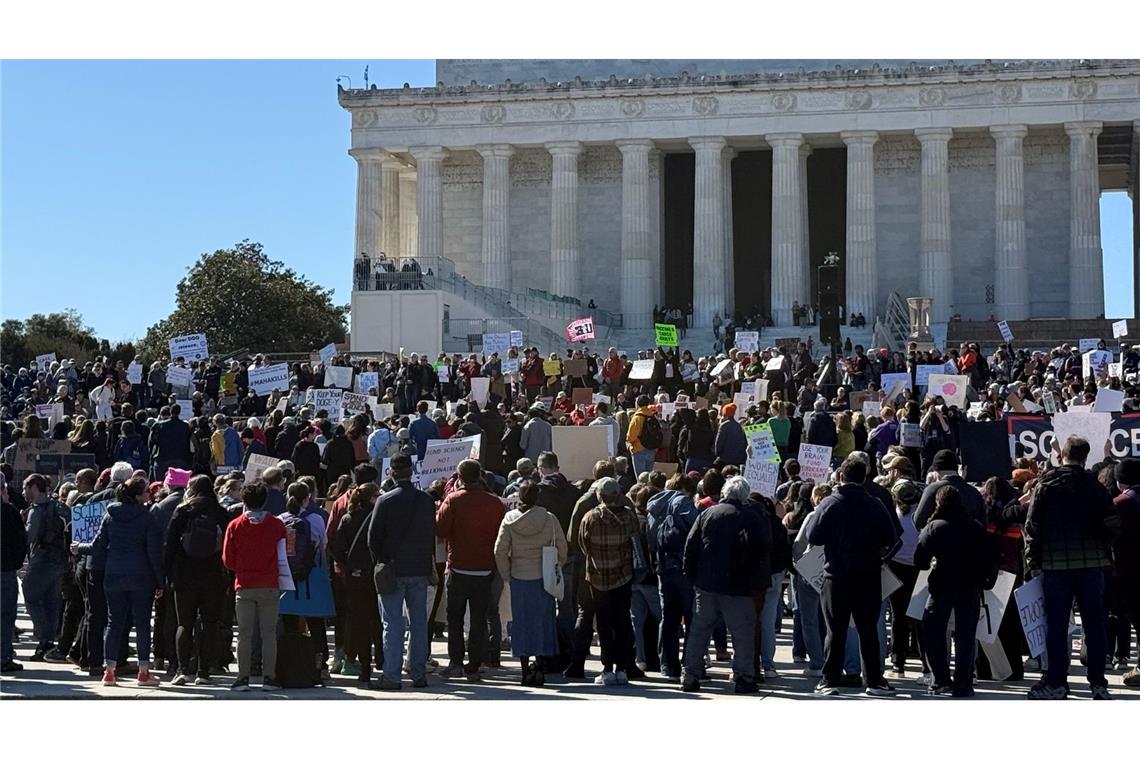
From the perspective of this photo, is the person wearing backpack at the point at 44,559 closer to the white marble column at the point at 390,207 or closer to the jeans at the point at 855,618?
the jeans at the point at 855,618

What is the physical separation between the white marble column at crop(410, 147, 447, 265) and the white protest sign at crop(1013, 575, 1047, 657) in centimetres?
5272

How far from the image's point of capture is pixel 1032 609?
16.0 metres

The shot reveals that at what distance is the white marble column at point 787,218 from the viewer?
65250mm

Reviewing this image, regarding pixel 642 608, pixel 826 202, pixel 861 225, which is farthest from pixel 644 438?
pixel 826 202

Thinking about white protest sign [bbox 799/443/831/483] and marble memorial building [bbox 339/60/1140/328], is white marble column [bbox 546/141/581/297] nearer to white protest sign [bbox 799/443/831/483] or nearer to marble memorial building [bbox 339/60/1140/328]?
marble memorial building [bbox 339/60/1140/328]

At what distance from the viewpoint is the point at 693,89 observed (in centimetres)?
6569

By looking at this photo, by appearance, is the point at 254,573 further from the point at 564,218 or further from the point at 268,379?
the point at 564,218

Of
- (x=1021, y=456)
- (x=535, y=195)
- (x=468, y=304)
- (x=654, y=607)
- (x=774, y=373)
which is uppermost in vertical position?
(x=535, y=195)

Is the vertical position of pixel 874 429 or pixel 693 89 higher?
pixel 693 89

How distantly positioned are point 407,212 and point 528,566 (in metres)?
58.8

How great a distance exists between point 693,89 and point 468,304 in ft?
40.0

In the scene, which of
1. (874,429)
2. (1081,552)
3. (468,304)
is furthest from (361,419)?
(468,304)

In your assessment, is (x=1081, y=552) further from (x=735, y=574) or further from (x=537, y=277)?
(x=537, y=277)

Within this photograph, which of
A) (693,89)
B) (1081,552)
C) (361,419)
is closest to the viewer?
(1081,552)
